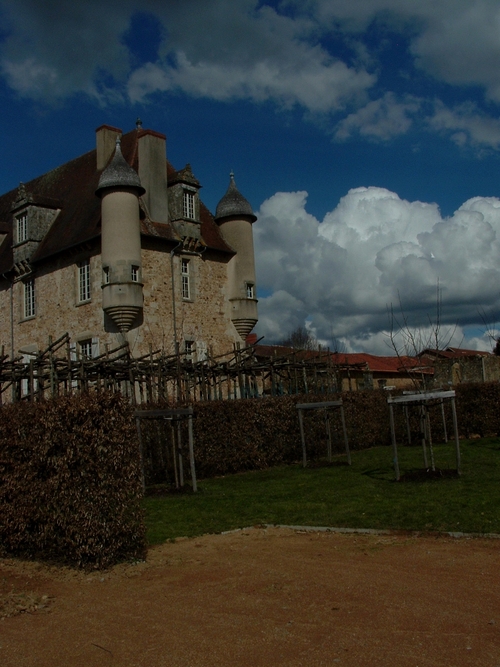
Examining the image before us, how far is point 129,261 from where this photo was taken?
23.6 metres

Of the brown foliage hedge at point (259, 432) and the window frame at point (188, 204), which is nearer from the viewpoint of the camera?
the brown foliage hedge at point (259, 432)

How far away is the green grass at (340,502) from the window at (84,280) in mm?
12836

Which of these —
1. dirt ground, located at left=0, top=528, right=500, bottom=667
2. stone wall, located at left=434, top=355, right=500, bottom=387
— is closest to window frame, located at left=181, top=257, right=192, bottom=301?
stone wall, located at left=434, top=355, right=500, bottom=387

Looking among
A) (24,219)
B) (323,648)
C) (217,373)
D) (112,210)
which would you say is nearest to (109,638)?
(323,648)

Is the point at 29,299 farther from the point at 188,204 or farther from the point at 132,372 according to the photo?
the point at 132,372

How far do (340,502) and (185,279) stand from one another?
17643mm

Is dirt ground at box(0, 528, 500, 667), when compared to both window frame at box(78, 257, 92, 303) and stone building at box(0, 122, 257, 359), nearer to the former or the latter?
stone building at box(0, 122, 257, 359)

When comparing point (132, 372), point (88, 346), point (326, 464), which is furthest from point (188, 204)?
point (326, 464)

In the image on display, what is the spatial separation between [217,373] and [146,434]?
17.3 feet

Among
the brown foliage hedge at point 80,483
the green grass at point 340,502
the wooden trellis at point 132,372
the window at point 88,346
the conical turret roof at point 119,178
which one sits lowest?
the green grass at point 340,502

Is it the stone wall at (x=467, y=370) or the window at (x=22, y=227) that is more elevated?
the window at (x=22, y=227)

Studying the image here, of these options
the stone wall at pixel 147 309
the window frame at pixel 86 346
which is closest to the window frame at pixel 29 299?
the stone wall at pixel 147 309

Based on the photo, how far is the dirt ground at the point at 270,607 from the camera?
4.66 meters

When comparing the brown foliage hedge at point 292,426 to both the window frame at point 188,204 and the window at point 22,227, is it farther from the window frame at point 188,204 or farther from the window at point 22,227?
the window at point 22,227
